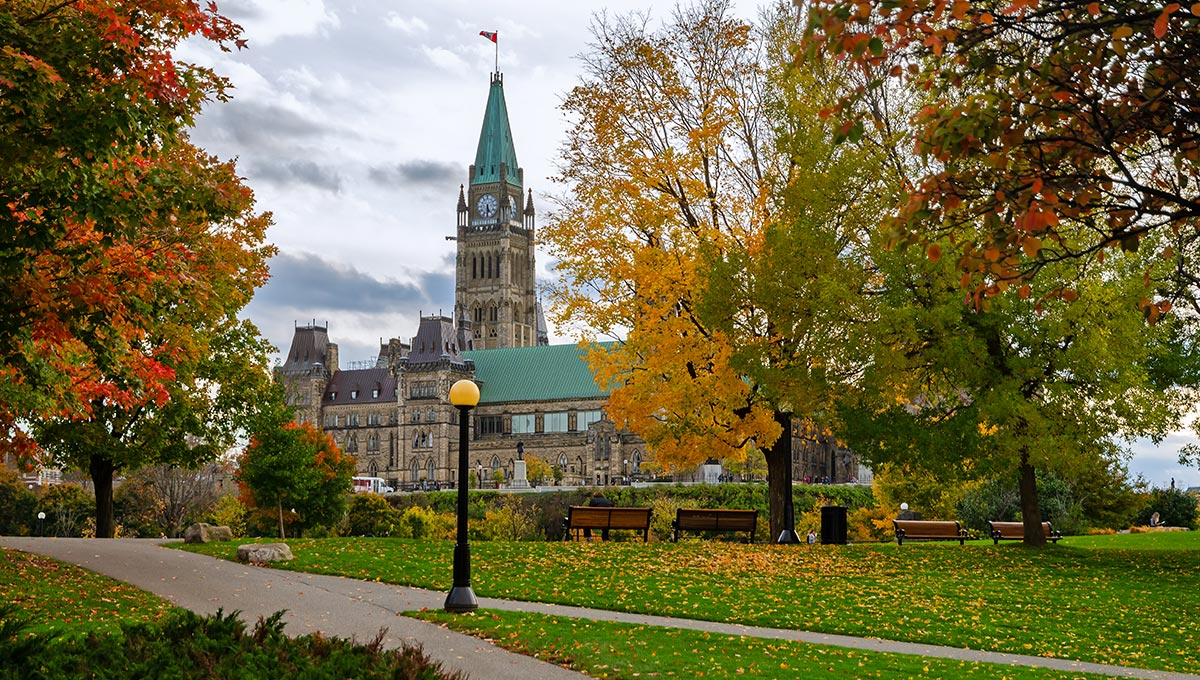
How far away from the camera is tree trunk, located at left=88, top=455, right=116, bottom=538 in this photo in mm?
34938

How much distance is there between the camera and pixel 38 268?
12906mm

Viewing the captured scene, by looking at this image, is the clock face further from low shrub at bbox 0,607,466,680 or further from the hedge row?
low shrub at bbox 0,607,466,680

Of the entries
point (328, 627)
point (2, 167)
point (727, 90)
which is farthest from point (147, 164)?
point (727, 90)

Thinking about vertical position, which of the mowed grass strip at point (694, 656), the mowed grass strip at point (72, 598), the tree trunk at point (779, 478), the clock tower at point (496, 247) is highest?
the clock tower at point (496, 247)

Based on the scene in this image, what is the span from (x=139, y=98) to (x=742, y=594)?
38.5ft

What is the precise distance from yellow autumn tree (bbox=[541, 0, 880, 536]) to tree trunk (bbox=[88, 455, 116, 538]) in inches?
597

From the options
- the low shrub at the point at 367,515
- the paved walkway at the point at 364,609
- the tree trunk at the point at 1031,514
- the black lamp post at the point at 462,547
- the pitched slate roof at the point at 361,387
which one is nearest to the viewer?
the paved walkway at the point at 364,609

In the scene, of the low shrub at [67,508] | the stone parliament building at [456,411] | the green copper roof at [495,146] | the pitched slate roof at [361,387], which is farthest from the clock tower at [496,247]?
the low shrub at [67,508]

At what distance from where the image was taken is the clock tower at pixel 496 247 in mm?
157125

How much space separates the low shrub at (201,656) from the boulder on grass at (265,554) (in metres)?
14.8

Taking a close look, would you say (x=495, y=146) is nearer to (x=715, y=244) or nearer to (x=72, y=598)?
(x=715, y=244)

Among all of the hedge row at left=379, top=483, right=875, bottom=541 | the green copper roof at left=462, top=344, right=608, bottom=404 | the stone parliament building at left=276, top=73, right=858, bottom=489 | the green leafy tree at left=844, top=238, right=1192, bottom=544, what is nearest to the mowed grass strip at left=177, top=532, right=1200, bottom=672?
the green leafy tree at left=844, top=238, right=1192, bottom=544

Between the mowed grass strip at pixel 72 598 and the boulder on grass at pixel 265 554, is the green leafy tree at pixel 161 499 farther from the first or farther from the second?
the mowed grass strip at pixel 72 598

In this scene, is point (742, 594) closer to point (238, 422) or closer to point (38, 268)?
point (38, 268)
